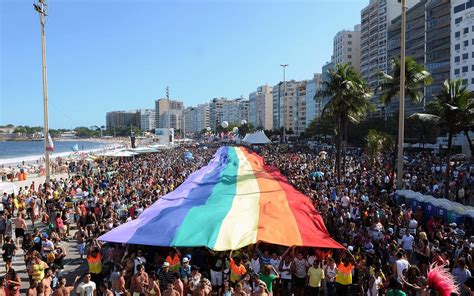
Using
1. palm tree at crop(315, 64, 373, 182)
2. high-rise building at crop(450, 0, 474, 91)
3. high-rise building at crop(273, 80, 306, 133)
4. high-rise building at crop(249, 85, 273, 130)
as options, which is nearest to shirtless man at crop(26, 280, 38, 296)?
palm tree at crop(315, 64, 373, 182)

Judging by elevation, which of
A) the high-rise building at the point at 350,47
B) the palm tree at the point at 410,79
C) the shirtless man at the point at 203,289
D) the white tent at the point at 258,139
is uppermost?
the high-rise building at the point at 350,47

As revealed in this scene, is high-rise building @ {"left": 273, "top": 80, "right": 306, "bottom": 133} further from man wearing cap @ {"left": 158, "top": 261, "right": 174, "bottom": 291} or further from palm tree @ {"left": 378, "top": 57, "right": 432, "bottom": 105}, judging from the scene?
man wearing cap @ {"left": 158, "top": 261, "right": 174, "bottom": 291}

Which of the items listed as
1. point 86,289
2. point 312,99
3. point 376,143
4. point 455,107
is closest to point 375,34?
point 312,99

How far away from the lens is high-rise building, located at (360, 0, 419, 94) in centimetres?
9371

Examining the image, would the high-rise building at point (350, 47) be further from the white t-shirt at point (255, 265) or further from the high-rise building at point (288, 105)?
the white t-shirt at point (255, 265)

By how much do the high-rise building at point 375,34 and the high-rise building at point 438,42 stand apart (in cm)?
1905

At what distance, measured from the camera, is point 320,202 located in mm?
17562

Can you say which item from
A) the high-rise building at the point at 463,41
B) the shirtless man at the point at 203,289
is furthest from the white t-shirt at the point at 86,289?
the high-rise building at the point at 463,41

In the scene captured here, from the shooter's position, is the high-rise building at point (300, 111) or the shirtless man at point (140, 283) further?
the high-rise building at point (300, 111)

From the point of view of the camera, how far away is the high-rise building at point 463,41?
196ft

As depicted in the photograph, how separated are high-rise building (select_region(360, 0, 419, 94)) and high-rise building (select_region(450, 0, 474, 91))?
26246 millimetres

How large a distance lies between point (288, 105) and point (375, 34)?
6034cm

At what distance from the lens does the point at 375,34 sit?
9975 cm

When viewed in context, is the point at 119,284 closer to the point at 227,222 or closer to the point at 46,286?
the point at 46,286
